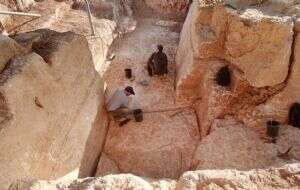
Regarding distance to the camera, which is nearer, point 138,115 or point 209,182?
point 209,182

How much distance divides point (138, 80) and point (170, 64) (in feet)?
3.22

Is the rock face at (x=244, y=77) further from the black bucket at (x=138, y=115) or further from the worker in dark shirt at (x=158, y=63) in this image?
the black bucket at (x=138, y=115)

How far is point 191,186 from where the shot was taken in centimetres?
415

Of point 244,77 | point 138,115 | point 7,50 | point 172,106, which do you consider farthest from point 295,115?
point 7,50

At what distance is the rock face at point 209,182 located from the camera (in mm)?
4160

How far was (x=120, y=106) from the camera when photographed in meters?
8.16

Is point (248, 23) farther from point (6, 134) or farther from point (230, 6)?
point (6, 134)

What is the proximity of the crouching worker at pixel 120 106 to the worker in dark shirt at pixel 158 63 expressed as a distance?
116 cm

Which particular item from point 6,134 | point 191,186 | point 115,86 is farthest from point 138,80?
point 191,186

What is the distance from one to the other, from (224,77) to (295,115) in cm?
151

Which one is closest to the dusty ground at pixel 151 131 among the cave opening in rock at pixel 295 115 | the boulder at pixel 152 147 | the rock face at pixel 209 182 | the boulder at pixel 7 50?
the boulder at pixel 152 147

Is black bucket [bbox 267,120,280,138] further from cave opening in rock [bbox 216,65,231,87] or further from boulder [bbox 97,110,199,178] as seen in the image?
boulder [bbox 97,110,199,178]

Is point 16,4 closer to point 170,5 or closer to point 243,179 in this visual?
point 170,5

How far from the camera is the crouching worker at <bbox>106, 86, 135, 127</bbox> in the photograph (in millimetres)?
8164
